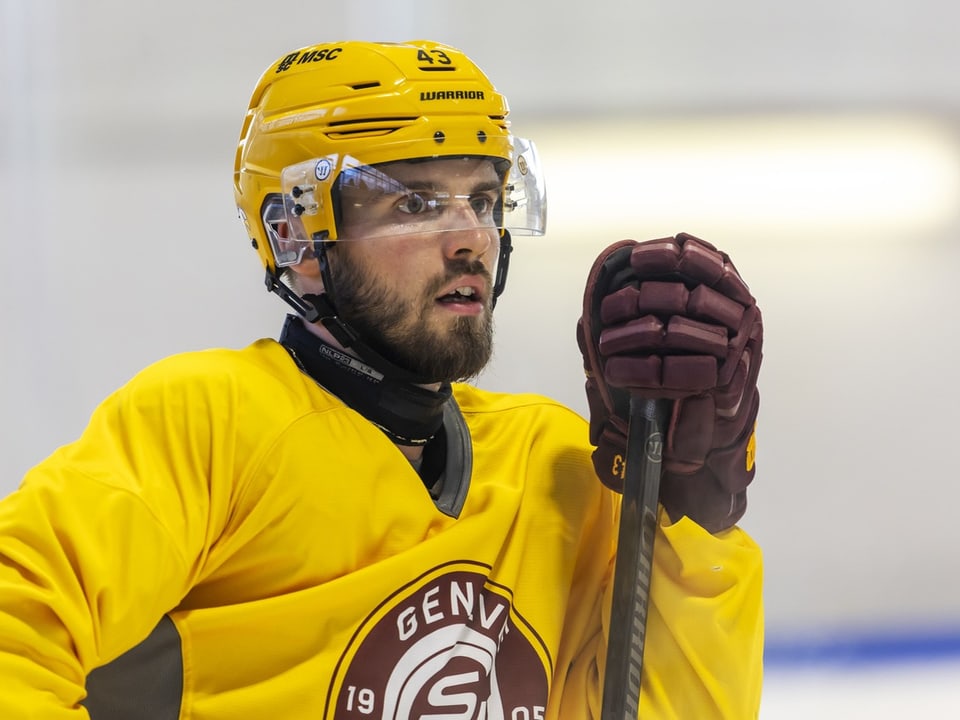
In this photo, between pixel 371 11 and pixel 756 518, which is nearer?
pixel 371 11

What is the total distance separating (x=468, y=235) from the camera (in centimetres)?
123

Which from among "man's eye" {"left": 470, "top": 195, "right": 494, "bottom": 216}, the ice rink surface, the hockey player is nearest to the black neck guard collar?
the hockey player

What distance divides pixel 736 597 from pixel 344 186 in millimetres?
627

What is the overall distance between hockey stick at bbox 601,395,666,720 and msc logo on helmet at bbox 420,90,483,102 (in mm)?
387

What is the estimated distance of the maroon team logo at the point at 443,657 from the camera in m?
1.13

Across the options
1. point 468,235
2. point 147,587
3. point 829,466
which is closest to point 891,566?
point 829,466

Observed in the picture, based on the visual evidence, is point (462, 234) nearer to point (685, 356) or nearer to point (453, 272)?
point (453, 272)

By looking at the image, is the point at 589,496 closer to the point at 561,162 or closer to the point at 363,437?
the point at 363,437

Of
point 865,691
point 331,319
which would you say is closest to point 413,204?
point 331,319

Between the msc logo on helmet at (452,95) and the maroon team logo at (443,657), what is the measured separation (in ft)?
1.68

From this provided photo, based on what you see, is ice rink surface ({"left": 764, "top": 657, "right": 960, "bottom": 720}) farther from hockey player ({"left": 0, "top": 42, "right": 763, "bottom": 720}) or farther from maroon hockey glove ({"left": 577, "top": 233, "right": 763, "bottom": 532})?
maroon hockey glove ({"left": 577, "top": 233, "right": 763, "bottom": 532})

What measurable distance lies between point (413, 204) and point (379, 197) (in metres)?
0.04

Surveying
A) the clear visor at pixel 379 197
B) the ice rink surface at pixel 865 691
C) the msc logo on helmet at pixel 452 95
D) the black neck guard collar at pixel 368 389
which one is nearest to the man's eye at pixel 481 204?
the clear visor at pixel 379 197

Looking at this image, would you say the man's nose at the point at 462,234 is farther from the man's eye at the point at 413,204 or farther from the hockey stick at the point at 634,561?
the hockey stick at the point at 634,561
